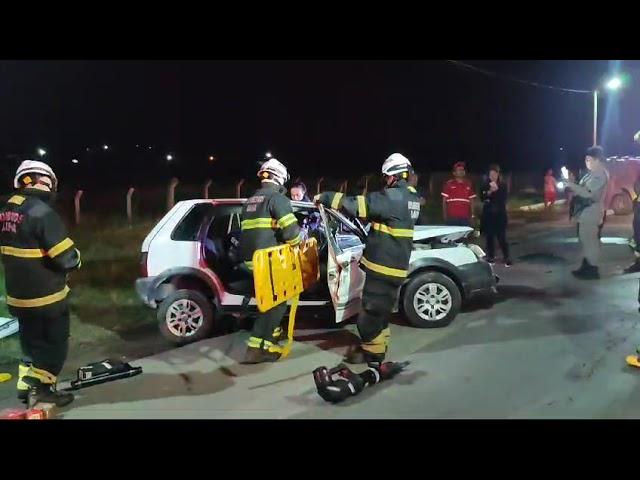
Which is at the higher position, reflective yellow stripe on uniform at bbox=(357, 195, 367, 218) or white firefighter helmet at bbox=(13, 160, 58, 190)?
white firefighter helmet at bbox=(13, 160, 58, 190)

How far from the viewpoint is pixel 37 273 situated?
16.0 feet

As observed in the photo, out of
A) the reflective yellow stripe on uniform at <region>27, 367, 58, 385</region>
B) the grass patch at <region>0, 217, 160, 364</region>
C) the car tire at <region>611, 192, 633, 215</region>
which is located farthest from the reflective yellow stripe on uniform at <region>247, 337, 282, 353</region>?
the car tire at <region>611, 192, 633, 215</region>

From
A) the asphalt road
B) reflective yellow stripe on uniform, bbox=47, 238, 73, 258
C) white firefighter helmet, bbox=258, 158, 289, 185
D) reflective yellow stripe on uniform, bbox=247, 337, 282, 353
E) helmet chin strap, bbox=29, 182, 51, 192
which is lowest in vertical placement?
the asphalt road

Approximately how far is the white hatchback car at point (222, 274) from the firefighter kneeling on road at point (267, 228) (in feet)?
2.65

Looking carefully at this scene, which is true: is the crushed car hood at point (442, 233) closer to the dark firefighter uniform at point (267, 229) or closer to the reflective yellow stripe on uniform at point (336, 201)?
the dark firefighter uniform at point (267, 229)

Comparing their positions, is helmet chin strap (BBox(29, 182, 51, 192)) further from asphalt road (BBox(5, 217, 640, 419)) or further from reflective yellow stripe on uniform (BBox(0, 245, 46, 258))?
asphalt road (BBox(5, 217, 640, 419))

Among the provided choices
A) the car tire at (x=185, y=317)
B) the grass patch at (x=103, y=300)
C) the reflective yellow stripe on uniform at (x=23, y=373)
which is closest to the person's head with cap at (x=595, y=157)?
the car tire at (x=185, y=317)

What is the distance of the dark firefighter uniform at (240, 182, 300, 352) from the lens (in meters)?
5.78

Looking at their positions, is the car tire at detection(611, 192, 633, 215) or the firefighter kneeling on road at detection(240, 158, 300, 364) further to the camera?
the car tire at detection(611, 192, 633, 215)

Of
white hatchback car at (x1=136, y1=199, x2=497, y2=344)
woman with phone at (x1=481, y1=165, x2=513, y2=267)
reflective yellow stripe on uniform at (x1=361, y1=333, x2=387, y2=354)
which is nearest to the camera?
reflective yellow stripe on uniform at (x1=361, y1=333, x2=387, y2=354)

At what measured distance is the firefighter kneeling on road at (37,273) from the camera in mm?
4840

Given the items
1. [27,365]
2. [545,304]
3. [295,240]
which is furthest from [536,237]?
[27,365]

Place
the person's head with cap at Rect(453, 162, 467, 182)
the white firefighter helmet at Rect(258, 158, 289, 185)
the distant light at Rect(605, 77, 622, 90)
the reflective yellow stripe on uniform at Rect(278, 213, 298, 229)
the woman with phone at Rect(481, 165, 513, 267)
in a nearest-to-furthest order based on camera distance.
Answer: the reflective yellow stripe on uniform at Rect(278, 213, 298, 229)
the white firefighter helmet at Rect(258, 158, 289, 185)
the person's head with cap at Rect(453, 162, 467, 182)
the woman with phone at Rect(481, 165, 513, 267)
the distant light at Rect(605, 77, 622, 90)

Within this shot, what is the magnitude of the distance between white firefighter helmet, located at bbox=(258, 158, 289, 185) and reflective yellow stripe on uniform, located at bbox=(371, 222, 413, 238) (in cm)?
99
